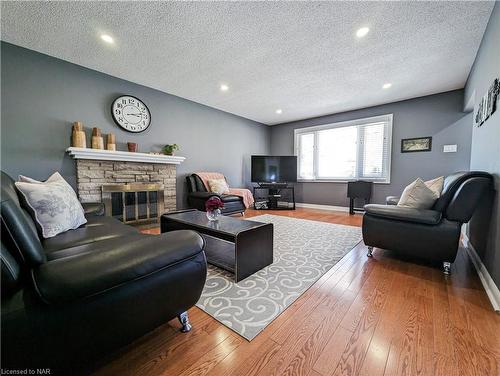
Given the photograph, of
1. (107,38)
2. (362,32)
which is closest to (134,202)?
(107,38)

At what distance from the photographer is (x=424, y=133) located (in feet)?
13.4

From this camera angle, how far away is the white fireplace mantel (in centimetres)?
283

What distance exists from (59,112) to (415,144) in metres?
6.13

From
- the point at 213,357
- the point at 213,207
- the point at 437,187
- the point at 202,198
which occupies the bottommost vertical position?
the point at 213,357

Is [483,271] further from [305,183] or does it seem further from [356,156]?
[305,183]

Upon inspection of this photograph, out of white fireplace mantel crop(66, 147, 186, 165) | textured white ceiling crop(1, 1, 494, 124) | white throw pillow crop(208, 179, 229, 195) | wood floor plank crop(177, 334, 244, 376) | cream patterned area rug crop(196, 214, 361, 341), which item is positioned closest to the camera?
wood floor plank crop(177, 334, 244, 376)

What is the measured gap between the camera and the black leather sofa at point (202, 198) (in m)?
3.85

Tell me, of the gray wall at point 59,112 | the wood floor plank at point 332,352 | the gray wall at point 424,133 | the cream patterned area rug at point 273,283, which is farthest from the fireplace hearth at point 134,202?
the gray wall at point 424,133

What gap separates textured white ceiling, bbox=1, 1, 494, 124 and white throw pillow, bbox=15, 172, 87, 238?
1.73 metres

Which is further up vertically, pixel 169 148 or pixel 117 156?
pixel 169 148

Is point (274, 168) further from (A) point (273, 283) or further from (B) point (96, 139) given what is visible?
(A) point (273, 283)

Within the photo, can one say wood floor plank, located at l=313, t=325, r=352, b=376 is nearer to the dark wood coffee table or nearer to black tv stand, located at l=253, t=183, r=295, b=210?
the dark wood coffee table

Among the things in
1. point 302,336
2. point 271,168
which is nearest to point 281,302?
point 302,336

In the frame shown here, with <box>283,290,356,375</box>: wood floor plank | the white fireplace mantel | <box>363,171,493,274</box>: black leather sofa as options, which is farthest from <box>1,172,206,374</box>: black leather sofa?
the white fireplace mantel
